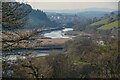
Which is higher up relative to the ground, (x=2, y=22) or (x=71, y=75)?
(x=2, y=22)

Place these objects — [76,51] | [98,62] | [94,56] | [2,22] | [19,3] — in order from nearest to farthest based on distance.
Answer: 1. [2,22]
2. [19,3]
3. [98,62]
4. [94,56]
5. [76,51]

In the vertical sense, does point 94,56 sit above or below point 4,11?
below

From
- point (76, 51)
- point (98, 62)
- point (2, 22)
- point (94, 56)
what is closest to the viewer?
point (2, 22)

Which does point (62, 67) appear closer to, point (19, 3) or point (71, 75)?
point (71, 75)

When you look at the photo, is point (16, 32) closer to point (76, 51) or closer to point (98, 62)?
point (98, 62)

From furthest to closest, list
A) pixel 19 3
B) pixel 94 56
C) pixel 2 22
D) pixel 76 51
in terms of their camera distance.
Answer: pixel 76 51 < pixel 94 56 < pixel 19 3 < pixel 2 22

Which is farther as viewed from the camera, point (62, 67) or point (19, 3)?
point (62, 67)

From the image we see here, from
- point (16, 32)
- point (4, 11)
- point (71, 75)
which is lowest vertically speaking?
point (71, 75)

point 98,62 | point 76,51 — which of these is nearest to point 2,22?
point 98,62

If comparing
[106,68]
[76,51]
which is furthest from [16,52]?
[76,51]
